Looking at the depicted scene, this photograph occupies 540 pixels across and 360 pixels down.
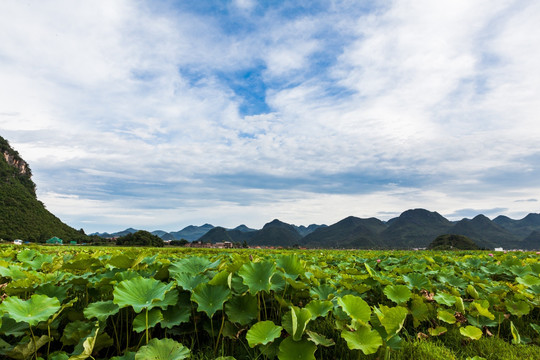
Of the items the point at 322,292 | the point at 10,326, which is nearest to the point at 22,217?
the point at 10,326

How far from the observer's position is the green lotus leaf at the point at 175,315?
2180mm

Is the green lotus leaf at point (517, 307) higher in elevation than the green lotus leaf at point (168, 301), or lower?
lower

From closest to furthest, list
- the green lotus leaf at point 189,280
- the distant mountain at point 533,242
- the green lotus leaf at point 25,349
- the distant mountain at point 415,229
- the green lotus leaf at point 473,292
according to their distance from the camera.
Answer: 1. the green lotus leaf at point 25,349
2. the green lotus leaf at point 189,280
3. the green lotus leaf at point 473,292
4. the distant mountain at point 533,242
5. the distant mountain at point 415,229

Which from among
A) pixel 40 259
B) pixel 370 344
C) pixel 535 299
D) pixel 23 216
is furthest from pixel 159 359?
pixel 23 216

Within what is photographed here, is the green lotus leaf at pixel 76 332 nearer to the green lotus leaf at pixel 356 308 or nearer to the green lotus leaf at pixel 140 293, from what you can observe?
the green lotus leaf at pixel 140 293

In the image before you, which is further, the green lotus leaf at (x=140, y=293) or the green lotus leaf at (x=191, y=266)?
the green lotus leaf at (x=191, y=266)

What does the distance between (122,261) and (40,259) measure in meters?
2.07

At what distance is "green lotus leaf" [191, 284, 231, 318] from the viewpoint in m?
2.16

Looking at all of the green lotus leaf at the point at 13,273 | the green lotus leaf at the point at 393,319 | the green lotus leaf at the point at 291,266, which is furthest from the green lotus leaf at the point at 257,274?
the green lotus leaf at the point at 13,273

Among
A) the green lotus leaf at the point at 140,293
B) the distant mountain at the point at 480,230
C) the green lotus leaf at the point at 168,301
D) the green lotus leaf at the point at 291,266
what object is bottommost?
the distant mountain at the point at 480,230

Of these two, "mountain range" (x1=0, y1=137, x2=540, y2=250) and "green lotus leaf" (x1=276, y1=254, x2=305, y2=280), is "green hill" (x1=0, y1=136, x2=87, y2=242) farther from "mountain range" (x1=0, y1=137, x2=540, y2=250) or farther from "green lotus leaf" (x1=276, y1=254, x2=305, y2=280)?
"green lotus leaf" (x1=276, y1=254, x2=305, y2=280)

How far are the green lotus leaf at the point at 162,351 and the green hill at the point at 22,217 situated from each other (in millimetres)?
83253

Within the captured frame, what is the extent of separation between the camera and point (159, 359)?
71.1 inches

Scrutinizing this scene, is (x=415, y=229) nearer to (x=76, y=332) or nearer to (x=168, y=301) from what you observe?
(x=168, y=301)
